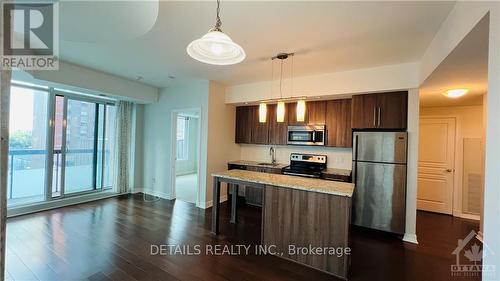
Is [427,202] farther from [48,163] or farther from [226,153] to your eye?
[48,163]

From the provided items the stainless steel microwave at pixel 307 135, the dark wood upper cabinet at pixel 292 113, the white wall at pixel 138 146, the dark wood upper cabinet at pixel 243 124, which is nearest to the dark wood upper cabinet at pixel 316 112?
the stainless steel microwave at pixel 307 135

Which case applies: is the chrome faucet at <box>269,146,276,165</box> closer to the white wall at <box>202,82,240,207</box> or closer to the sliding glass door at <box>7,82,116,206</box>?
the white wall at <box>202,82,240,207</box>

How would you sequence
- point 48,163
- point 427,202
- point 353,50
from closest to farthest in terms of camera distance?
1. point 353,50
2. point 48,163
3. point 427,202

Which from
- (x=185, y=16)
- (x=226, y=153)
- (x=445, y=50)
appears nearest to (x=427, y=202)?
(x=445, y=50)

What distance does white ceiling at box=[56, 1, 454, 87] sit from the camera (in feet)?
6.36

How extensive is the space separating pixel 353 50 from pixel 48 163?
5824mm

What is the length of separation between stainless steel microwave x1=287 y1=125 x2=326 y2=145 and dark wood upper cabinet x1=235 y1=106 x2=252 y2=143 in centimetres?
103

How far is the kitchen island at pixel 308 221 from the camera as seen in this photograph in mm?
2307

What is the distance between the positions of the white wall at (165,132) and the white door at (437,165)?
4.79m

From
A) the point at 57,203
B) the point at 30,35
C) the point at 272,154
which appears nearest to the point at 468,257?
the point at 272,154

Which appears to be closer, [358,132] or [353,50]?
[353,50]

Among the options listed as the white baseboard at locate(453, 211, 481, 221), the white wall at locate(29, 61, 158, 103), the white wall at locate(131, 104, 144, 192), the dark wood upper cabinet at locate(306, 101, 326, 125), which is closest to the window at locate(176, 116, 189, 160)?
the white wall at locate(131, 104, 144, 192)

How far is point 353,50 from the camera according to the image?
2.87 meters

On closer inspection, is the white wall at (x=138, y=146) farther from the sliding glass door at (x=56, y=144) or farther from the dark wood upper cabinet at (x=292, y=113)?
the dark wood upper cabinet at (x=292, y=113)
